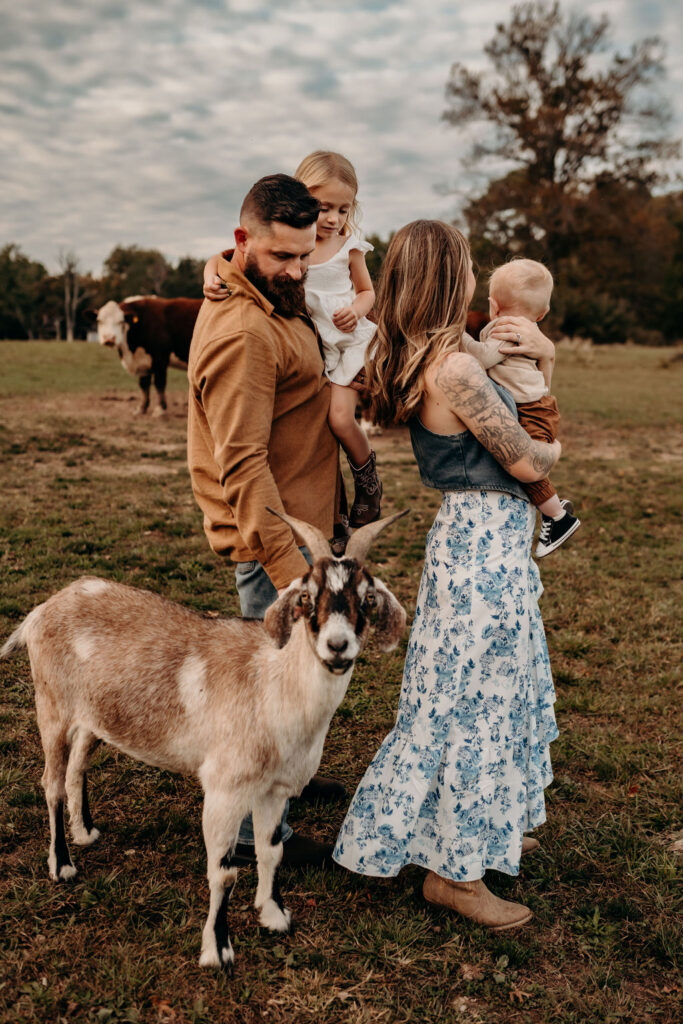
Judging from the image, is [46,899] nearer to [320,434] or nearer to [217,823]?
[217,823]

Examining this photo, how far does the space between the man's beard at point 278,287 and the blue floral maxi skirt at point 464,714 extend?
978mm

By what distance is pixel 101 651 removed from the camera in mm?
3240

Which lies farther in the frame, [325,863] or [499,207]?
[499,207]

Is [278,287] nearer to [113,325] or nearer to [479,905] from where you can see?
[479,905]

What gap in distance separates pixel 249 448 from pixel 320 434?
1.68ft

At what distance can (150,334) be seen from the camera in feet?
49.1

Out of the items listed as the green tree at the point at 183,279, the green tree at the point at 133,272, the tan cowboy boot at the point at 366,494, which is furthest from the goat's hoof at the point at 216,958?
the green tree at the point at 133,272

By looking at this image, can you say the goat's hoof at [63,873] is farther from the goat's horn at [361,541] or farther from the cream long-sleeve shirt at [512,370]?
the cream long-sleeve shirt at [512,370]

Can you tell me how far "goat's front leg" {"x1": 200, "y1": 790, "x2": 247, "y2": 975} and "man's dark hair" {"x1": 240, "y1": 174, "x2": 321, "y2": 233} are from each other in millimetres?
2104

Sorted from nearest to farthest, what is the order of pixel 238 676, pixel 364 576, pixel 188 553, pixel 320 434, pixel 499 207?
pixel 364 576
pixel 238 676
pixel 320 434
pixel 188 553
pixel 499 207

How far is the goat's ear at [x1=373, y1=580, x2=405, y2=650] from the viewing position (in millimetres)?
2814

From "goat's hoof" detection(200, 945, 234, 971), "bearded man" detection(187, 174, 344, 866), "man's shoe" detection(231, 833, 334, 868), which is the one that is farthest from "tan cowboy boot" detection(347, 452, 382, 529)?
"goat's hoof" detection(200, 945, 234, 971)

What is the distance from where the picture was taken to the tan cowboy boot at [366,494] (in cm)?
364

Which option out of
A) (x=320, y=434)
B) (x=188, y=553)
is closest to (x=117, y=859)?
(x=320, y=434)
